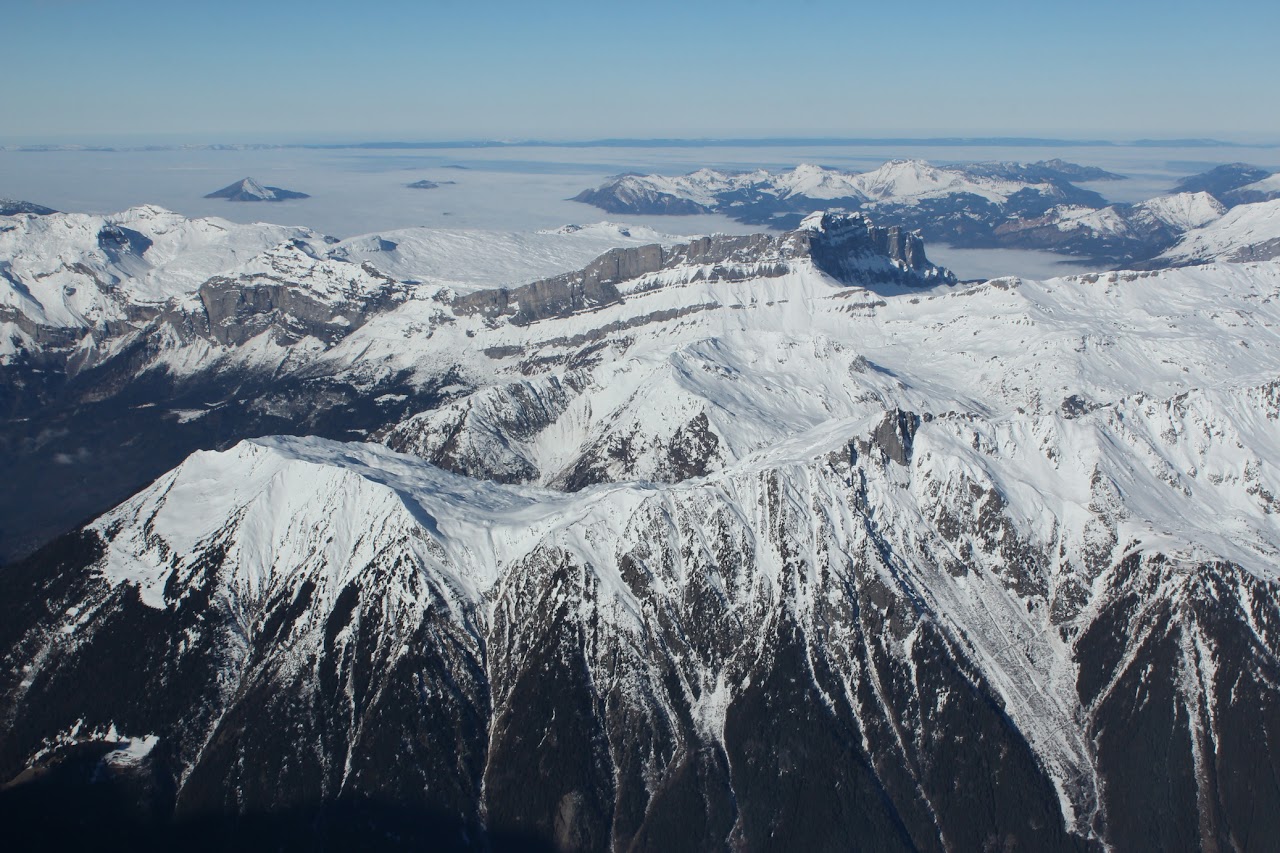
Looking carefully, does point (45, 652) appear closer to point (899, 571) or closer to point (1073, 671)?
point (899, 571)

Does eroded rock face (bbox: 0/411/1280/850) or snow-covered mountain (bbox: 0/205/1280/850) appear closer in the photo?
eroded rock face (bbox: 0/411/1280/850)

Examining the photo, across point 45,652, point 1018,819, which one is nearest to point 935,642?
point 1018,819

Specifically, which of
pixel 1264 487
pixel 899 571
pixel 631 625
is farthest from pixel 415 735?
pixel 1264 487

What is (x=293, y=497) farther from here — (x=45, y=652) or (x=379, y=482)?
(x=45, y=652)

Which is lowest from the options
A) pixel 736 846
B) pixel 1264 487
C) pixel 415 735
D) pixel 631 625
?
pixel 736 846

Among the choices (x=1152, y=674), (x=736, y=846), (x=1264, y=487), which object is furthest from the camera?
(x=1264, y=487)

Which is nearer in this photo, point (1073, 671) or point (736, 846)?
point (736, 846)

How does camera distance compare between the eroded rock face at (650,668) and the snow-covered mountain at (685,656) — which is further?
the snow-covered mountain at (685,656)

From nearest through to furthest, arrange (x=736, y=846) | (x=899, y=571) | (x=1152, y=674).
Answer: (x=736, y=846) < (x=1152, y=674) < (x=899, y=571)

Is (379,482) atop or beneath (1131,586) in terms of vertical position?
atop

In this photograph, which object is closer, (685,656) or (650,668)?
(650,668)

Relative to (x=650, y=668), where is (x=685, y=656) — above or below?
above
